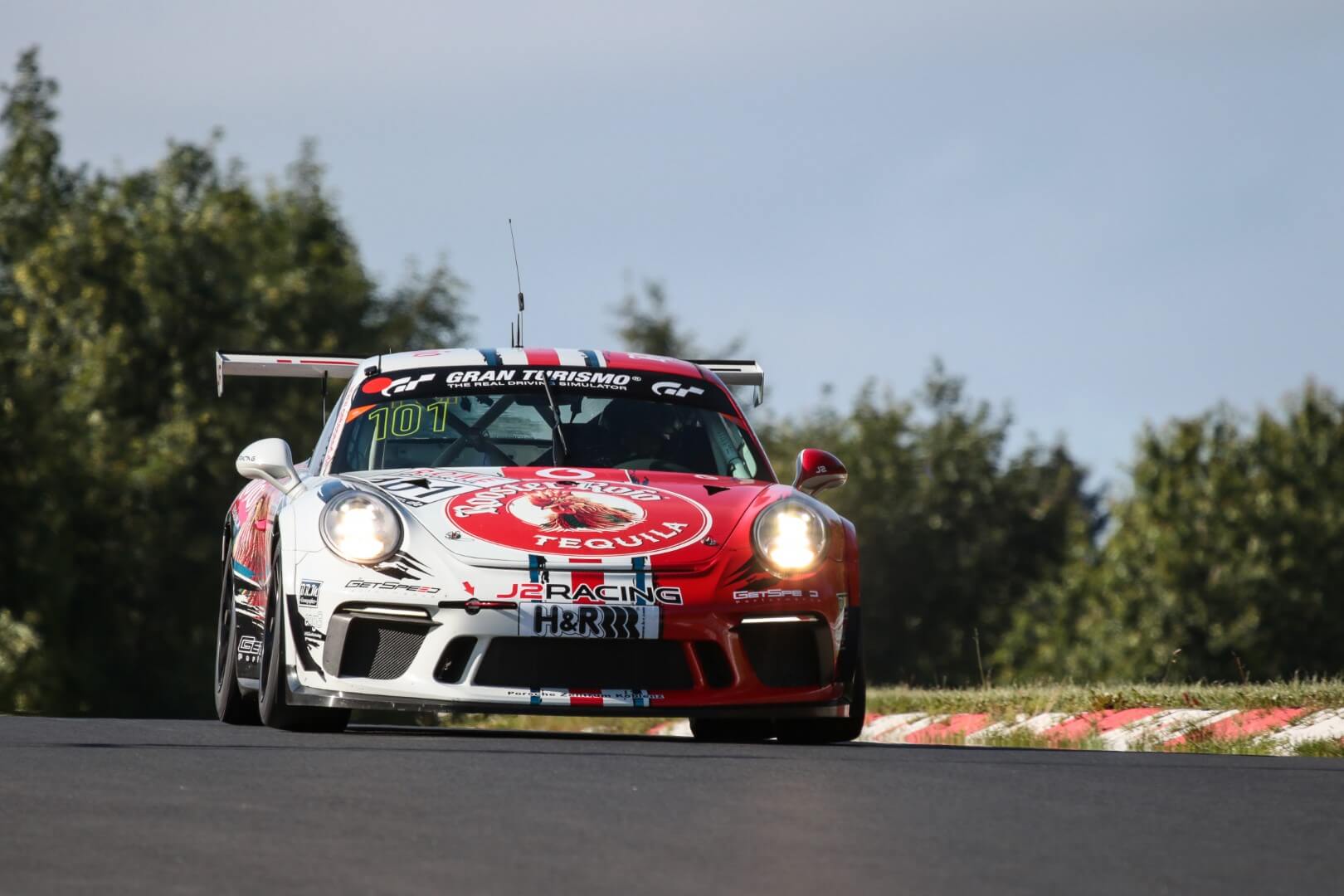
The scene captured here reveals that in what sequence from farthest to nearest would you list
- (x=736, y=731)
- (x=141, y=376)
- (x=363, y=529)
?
(x=141, y=376) < (x=736, y=731) < (x=363, y=529)

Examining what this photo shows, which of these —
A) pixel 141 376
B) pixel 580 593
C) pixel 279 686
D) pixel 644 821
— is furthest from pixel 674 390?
pixel 141 376

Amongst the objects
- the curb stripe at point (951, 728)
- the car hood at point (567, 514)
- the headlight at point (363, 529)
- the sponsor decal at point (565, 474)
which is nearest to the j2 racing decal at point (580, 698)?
the car hood at point (567, 514)

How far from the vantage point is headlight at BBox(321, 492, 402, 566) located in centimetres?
855

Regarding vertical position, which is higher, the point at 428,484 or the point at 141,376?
the point at 141,376

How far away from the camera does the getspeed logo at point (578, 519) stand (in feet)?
28.1

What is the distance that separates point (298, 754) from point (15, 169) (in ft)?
179

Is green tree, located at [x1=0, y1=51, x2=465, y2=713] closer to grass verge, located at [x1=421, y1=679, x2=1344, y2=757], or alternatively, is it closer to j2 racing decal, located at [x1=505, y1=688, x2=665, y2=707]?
grass verge, located at [x1=421, y1=679, x2=1344, y2=757]

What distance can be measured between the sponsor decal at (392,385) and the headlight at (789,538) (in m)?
1.96

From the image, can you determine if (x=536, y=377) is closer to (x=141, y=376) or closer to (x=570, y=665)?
(x=570, y=665)

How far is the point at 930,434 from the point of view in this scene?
84.3 metres

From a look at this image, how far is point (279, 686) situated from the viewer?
8.76 meters

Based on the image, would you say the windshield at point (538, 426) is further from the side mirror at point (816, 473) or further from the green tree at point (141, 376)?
the green tree at point (141, 376)

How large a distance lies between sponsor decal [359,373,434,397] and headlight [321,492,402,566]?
1.42 m

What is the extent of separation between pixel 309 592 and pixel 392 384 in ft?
5.77
